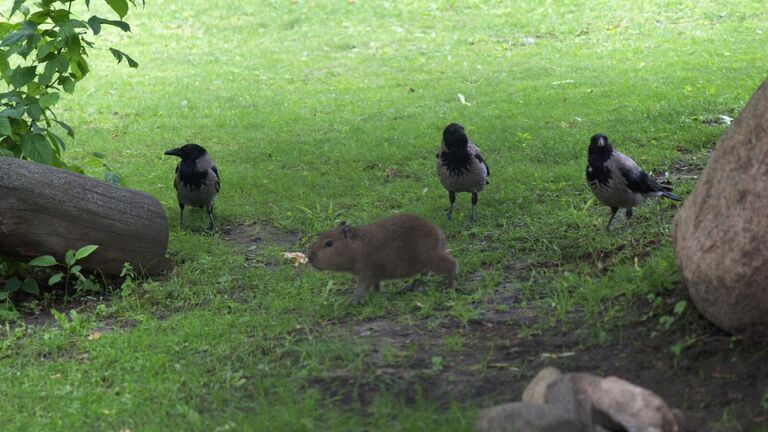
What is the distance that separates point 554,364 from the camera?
5.35 m

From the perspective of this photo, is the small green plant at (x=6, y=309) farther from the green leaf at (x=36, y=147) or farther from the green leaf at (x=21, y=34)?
the green leaf at (x=21, y=34)

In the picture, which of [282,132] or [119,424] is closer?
[119,424]

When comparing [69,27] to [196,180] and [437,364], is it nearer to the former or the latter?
[196,180]

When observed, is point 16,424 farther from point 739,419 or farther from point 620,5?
point 620,5

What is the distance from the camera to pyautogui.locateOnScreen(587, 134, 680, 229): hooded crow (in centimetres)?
777

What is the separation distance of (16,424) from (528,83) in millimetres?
10610

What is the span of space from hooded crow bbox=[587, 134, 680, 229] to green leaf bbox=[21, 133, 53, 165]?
16.1ft

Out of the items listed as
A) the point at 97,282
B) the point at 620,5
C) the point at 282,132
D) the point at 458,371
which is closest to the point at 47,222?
the point at 97,282

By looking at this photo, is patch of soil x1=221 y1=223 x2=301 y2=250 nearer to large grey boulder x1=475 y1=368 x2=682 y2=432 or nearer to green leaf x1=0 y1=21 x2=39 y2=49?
green leaf x1=0 y1=21 x2=39 y2=49

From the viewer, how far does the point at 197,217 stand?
31.7 feet

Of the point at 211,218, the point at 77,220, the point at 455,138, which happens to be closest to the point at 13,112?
the point at 77,220

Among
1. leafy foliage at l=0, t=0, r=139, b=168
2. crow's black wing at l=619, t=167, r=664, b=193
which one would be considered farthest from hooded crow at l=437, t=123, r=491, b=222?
leafy foliage at l=0, t=0, r=139, b=168

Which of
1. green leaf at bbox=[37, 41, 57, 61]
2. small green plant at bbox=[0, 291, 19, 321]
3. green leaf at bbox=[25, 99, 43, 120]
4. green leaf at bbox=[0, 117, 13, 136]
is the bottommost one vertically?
small green plant at bbox=[0, 291, 19, 321]

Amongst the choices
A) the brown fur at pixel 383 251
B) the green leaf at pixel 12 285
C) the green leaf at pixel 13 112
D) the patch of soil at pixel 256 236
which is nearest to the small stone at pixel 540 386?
the brown fur at pixel 383 251
